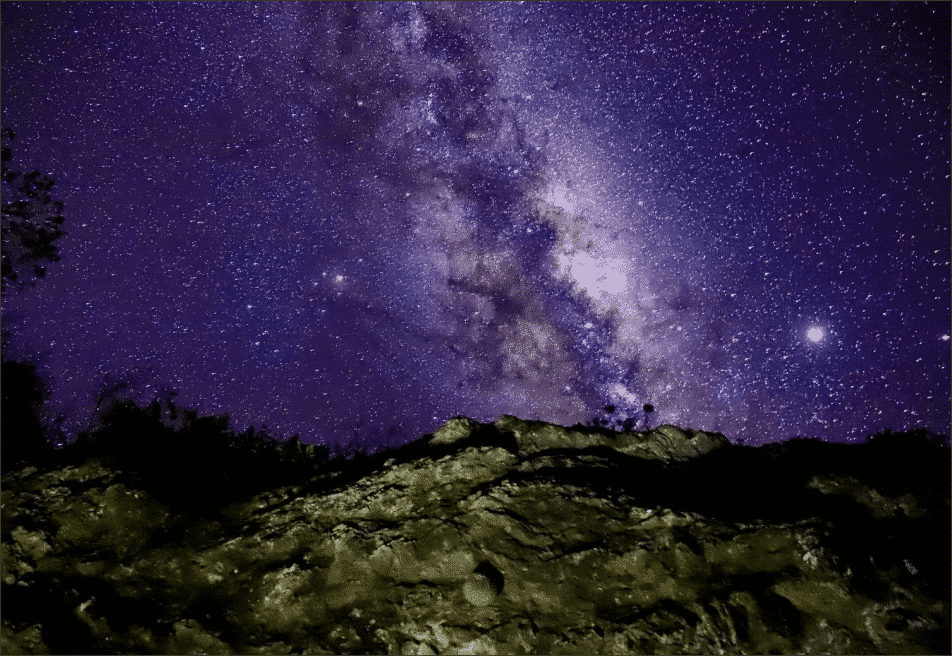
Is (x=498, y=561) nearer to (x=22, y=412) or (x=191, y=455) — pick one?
(x=191, y=455)

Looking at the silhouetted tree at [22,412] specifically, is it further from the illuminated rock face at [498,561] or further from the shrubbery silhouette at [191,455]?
the illuminated rock face at [498,561]

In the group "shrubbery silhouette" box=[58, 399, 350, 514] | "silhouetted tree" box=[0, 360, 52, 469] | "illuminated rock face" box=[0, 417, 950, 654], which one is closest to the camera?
"illuminated rock face" box=[0, 417, 950, 654]

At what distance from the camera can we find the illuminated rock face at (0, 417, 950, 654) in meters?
2.33

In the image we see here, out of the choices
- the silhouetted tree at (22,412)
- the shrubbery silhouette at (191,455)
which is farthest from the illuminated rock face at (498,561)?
the silhouetted tree at (22,412)

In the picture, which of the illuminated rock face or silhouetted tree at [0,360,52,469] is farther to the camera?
silhouetted tree at [0,360,52,469]

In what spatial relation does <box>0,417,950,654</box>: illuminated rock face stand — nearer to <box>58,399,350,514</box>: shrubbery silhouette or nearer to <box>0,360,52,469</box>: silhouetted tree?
<box>58,399,350,514</box>: shrubbery silhouette

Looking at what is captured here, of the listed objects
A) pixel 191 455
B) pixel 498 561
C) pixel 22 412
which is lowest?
pixel 498 561

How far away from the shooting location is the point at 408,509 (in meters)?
3.32

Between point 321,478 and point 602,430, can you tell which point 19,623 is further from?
point 602,430

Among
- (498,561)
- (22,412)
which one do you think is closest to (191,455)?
(498,561)

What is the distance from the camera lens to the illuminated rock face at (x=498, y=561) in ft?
7.64

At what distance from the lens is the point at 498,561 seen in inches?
111

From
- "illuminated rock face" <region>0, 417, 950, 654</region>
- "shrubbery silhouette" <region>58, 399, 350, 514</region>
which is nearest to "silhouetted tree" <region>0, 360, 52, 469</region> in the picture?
"shrubbery silhouette" <region>58, 399, 350, 514</region>

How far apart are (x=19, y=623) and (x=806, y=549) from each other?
14.8ft
